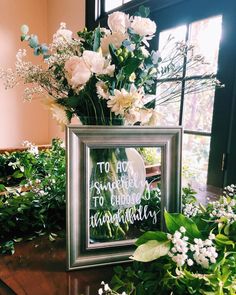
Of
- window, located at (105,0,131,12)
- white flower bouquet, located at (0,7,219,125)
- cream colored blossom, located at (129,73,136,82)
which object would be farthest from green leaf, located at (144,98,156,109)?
window, located at (105,0,131,12)

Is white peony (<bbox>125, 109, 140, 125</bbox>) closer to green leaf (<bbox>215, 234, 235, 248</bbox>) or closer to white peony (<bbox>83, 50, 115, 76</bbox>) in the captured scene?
white peony (<bbox>83, 50, 115, 76</bbox>)

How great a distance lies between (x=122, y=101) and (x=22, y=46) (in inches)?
102

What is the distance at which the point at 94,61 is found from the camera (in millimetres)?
578

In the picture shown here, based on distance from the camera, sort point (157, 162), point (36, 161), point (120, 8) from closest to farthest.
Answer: point (157, 162), point (36, 161), point (120, 8)

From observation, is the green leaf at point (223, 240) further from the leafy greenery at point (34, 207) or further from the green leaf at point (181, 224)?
the leafy greenery at point (34, 207)

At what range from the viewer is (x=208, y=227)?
1.90 ft

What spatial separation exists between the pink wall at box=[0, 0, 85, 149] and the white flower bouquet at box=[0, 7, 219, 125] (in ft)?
6.19

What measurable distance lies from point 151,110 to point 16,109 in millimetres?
2412

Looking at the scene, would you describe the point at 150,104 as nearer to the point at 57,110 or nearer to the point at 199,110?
the point at 57,110

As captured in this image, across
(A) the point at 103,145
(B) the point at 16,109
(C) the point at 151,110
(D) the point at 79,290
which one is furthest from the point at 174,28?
(B) the point at 16,109

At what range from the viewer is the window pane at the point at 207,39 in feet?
4.20

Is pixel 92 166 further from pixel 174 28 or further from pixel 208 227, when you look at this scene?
pixel 174 28

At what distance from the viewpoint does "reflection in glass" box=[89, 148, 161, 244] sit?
0.62 metres

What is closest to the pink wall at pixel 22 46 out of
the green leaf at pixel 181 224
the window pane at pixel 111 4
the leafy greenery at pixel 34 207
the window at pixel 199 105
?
the window pane at pixel 111 4
